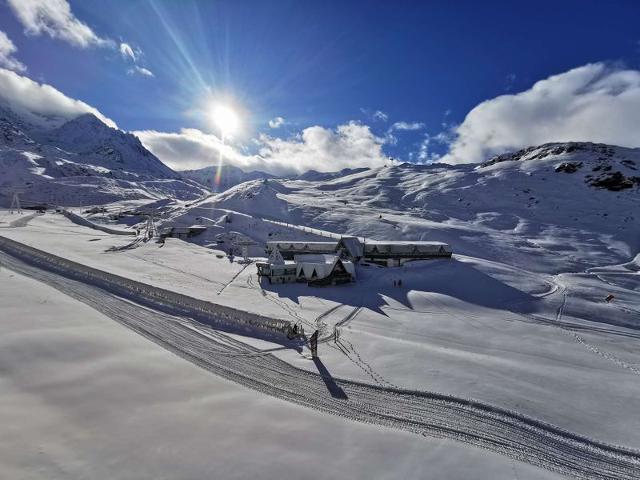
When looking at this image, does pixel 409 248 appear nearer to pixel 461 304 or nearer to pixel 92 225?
pixel 461 304

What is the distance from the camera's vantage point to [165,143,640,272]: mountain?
74325 mm

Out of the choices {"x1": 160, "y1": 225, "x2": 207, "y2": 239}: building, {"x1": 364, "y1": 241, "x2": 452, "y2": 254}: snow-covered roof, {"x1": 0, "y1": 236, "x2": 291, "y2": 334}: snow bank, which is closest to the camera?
{"x1": 0, "y1": 236, "x2": 291, "y2": 334}: snow bank

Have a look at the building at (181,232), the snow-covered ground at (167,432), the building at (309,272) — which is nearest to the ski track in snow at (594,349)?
the snow-covered ground at (167,432)

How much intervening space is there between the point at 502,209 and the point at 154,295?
107553 millimetres

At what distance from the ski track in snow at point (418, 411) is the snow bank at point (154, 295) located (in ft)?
9.58

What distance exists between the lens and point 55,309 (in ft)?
66.0

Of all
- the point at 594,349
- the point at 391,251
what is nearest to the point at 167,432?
the point at 594,349

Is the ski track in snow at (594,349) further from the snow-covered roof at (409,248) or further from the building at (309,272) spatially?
the building at (309,272)

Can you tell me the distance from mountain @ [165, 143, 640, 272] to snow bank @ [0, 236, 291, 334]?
43.9 metres

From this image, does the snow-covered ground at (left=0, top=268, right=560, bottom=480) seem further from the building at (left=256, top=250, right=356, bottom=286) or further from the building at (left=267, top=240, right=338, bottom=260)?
the building at (left=267, top=240, right=338, bottom=260)

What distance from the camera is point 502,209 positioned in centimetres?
10769

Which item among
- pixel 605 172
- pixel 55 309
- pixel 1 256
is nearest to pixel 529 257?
pixel 55 309

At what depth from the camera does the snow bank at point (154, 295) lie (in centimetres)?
2214

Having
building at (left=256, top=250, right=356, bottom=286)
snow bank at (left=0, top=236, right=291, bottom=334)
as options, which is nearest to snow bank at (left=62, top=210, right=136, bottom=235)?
snow bank at (left=0, top=236, right=291, bottom=334)
